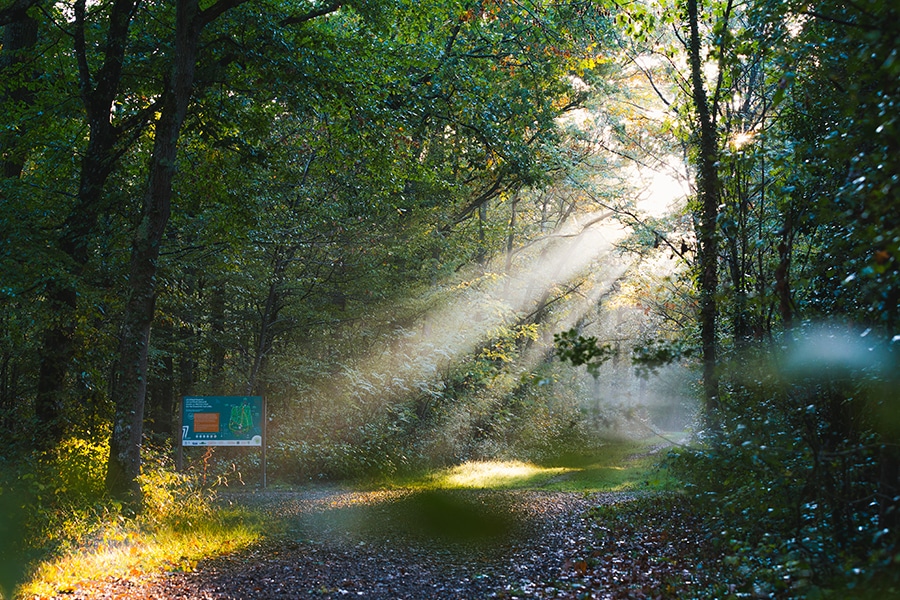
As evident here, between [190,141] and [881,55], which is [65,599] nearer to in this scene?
[881,55]

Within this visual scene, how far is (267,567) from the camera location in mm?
7262

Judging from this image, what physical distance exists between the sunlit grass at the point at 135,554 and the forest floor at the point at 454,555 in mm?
191

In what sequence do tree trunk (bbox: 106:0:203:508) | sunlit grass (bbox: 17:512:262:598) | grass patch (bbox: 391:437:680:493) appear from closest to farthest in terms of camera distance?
sunlit grass (bbox: 17:512:262:598), tree trunk (bbox: 106:0:203:508), grass patch (bbox: 391:437:680:493)

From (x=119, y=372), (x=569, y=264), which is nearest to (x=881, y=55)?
(x=119, y=372)

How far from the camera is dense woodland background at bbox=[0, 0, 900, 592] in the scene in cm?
468

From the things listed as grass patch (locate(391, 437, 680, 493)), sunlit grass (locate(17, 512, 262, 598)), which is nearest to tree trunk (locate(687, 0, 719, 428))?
grass patch (locate(391, 437, 680, 493))

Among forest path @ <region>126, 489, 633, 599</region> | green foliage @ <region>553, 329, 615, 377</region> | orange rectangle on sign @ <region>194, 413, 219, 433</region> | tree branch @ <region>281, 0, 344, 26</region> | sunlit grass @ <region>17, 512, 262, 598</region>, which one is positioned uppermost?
tree branch @ <region>281, 0, 344, 26</region>

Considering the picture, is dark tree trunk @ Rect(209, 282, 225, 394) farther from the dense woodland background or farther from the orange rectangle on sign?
the orange rectangle on sign

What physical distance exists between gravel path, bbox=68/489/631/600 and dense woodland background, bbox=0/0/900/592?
201cm

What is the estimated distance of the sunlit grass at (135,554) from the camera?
625cm

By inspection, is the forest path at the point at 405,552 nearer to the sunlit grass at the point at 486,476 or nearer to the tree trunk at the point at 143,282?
the tree trunk at the point at 143,282

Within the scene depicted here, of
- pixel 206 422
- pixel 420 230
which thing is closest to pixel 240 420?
pixel 206 422

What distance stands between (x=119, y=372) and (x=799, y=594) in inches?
326

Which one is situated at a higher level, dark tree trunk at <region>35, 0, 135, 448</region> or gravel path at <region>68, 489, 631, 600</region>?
dark tree trunk at <region>35, 0, 135, 448</region>
